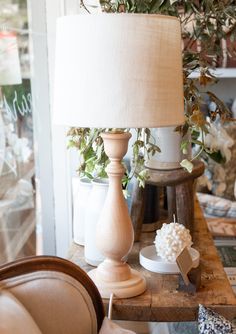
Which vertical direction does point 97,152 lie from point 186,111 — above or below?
below

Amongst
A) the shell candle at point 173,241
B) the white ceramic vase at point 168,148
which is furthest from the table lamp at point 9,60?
the shell candle at point 173,241

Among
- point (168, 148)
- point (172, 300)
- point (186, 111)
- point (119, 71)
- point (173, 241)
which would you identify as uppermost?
point (119, 71)

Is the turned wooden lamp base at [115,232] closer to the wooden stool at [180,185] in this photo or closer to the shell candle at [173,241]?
the shell candle at [173,241]

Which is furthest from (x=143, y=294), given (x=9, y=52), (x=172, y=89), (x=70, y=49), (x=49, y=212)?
(x=9, y=52)

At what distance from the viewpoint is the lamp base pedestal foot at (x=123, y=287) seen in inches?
47.9

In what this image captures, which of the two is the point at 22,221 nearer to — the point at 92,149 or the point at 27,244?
the point at 27,244

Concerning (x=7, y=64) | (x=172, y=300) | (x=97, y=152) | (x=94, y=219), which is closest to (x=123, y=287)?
(x=172, y=300)

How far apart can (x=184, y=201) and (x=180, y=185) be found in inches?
2.2

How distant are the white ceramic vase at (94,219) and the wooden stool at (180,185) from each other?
20 centimetres

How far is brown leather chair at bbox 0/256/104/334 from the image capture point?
0.88 metres

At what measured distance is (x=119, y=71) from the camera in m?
1.02

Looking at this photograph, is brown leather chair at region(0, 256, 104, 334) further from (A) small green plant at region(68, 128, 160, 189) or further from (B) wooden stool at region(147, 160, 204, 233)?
(B) wooden stool at region(147, 160, 204, 233)

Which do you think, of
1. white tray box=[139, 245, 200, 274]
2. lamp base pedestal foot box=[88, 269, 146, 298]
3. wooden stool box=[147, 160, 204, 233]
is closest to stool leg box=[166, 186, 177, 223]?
wooden stool box=[147, 160, 204, 233]

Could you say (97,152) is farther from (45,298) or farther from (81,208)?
(45,298)
